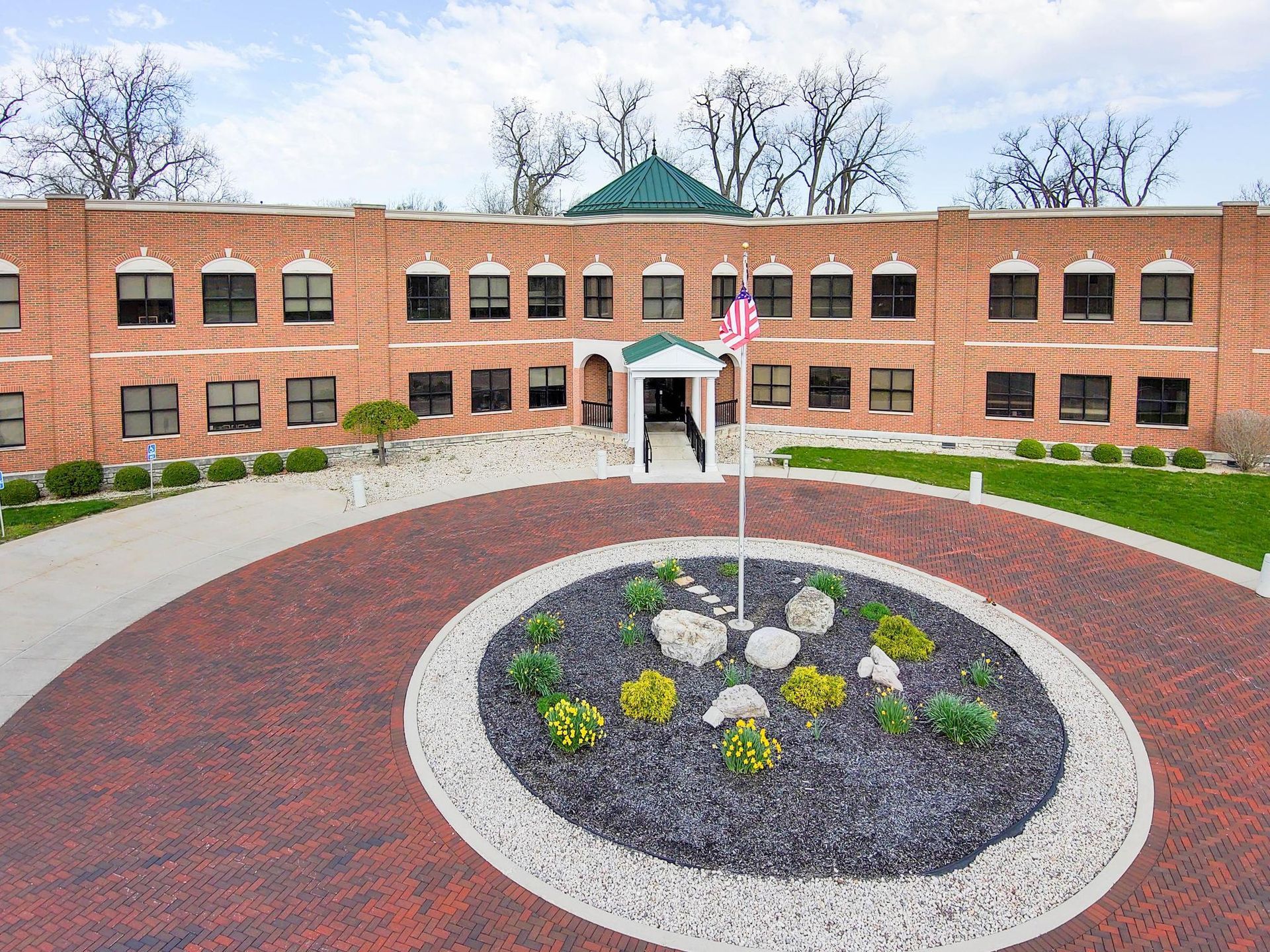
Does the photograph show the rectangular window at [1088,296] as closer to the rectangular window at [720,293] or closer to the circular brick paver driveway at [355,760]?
the rectangular window at [720,293]

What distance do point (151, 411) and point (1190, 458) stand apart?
34.8m

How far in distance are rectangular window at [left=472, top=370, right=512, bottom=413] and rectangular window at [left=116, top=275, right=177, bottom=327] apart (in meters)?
10.6

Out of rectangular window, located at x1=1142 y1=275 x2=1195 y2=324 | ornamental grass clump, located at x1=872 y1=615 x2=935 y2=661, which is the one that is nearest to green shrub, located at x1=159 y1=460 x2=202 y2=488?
ornamental grass clump, located at x1=872 y1=615 x2=935 y2=661

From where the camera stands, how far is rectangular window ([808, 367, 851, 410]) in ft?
116

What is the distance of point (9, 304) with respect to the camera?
1060 inches

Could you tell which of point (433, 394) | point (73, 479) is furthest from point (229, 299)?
point (433, 394)

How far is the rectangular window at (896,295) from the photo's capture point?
111ft

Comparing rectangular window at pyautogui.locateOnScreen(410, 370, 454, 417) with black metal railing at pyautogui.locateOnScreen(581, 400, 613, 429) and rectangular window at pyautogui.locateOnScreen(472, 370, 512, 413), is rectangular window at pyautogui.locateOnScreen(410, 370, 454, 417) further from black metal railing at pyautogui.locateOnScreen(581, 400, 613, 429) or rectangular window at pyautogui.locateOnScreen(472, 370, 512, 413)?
black metal railing at pyautogui.locateOnScreen(581, 400, 613, 429)

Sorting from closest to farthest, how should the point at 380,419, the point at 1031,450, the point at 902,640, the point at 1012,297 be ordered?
the point at 902,640, the point at 380,419, the point at 1031,450, the point at 1012,297

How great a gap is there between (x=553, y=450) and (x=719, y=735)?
21281 millimetres

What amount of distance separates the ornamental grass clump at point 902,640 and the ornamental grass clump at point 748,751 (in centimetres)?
391

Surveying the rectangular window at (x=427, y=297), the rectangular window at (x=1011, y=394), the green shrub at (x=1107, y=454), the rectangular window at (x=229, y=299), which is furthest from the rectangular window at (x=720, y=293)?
the rectangular window at (x=229, y=299)

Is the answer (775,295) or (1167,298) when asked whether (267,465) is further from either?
(1167,298)

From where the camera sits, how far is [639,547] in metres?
21.0
